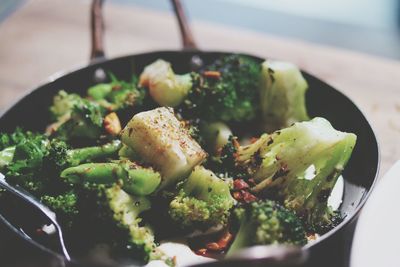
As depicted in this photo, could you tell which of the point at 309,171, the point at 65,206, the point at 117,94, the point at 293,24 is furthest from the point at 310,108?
the point at 293,24

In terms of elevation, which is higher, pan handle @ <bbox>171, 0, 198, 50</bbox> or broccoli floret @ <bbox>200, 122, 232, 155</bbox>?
pan handle @ <bbox>171, 0, 198, 50</bbox>

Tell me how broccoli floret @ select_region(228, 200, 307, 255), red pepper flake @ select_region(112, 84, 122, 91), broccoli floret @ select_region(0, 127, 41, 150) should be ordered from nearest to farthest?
broccoli floret @ select_region(228, 200, 307, 255) → broccoli floret @ select_region(0, 127, 41, 150) → red pepper flake @ select_region(112, 84, 122, 91)

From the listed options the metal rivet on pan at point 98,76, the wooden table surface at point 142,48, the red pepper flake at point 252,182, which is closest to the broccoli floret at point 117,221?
the red pepper flake at point 252,182

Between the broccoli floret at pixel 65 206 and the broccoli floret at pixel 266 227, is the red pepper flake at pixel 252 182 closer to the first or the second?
the broccoli floret at pixel 266 227

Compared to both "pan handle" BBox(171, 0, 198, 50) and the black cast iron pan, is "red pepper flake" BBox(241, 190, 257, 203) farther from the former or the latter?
"pan handle" BBox(171, 0, 198, 50)

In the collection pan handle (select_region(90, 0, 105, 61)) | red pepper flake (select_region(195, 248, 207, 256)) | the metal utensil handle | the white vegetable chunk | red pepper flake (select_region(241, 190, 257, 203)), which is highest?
pan handle (select_region(90, 0, 105, 61))

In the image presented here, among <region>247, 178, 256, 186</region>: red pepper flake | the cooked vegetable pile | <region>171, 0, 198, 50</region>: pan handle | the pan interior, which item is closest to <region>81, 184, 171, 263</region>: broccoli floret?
the cooked vegetable pile

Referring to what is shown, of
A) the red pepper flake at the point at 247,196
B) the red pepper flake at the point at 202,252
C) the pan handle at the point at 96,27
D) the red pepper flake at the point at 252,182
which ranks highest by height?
the pan handle at the point at 96,27
